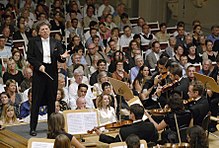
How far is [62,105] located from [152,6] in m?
6.88

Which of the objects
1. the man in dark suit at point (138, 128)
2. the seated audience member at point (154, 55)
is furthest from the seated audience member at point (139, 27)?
the man in dark suit at point (138, 128)

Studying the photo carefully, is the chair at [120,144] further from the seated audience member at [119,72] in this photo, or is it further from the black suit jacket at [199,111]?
the seated audience member at [119,72]

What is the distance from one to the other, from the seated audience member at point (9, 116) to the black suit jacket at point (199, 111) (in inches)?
113

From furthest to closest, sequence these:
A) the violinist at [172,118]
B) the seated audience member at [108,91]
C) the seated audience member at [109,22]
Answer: the seated audience member at [109,22] < the seated audience member at [108,91] < the violinist at [172,118]

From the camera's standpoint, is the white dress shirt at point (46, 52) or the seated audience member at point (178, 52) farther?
the seated audience member at point (178, 52)

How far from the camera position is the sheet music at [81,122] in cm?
879

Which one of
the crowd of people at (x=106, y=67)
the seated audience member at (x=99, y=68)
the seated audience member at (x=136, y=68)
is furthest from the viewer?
the seated audience member at (x=136, y=68)

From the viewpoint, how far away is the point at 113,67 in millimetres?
12477

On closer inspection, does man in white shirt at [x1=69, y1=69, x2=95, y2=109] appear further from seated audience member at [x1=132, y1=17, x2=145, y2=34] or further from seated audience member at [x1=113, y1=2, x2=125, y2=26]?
seated audience member at [x1=113, y1=2, x2=125, y2=26]

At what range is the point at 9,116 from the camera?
33.3 feet

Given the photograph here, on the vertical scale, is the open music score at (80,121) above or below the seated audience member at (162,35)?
below

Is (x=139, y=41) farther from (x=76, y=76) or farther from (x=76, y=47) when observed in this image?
(x=76, y=76)

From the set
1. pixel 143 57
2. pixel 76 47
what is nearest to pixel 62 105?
pixel 76 47

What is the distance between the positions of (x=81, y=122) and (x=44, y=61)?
950 millimetres
